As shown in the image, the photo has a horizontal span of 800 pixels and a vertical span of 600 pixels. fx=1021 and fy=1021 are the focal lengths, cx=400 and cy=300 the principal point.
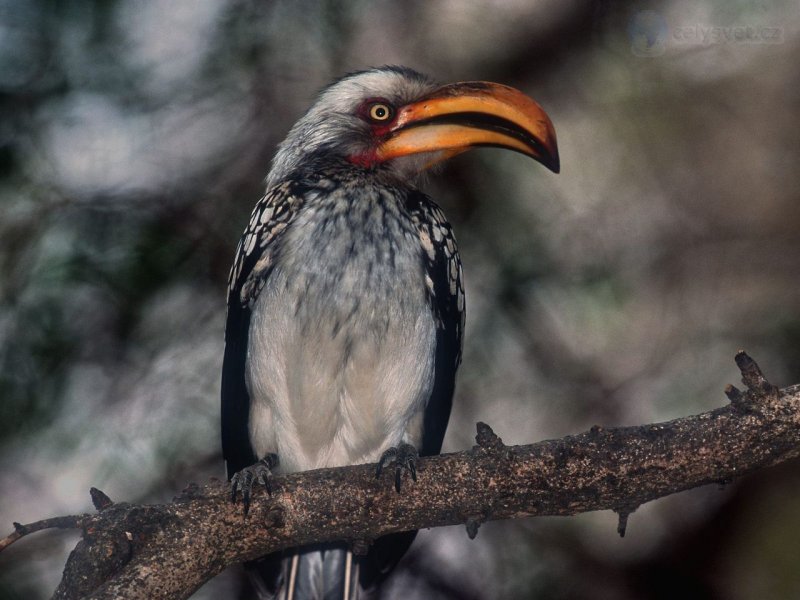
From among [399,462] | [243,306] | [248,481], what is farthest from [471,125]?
[248,481]

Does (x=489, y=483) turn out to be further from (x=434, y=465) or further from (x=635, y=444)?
(x=635, y=444)

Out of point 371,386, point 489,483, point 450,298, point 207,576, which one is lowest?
point 207,576

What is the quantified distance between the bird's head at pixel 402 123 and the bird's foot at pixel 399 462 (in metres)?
1.28

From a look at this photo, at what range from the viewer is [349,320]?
378 cm

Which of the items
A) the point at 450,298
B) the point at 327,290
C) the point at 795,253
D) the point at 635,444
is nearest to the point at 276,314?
the point at 327,290

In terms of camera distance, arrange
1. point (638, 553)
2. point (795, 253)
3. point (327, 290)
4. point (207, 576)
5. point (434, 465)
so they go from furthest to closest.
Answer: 1. point (795, 253)
2. point (638, 553)
3. point (327, 290)
4. point (434, 465)
5. point (207, 576)

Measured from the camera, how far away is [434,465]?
10.8 feet

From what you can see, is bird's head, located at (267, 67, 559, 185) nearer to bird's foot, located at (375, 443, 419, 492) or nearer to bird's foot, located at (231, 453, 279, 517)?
bird's foot, located at (375, 443, 419, 492)

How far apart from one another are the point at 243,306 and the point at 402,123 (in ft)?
3.57

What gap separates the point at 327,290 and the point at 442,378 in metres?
0.67

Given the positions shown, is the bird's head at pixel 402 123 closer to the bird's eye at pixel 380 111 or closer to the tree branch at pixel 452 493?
the bird's eye at pixel 380 111

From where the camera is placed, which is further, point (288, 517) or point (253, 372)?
point (253, 372)

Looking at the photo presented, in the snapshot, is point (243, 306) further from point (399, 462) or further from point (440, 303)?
point (399, 462)

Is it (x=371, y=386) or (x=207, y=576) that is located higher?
(x=371, y=386)
